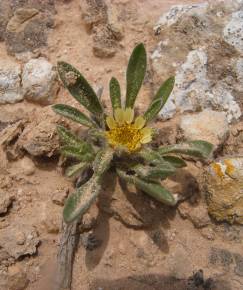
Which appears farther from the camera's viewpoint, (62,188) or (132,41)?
(132,41)

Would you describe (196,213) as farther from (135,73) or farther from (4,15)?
(4,15)

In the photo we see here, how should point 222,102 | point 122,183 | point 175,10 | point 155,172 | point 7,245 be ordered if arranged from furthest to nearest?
point 175,10 < point 222,102 < point 122,183 < point 7,245 < point 155,172

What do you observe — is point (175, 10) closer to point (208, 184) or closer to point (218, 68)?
point (218, 68)

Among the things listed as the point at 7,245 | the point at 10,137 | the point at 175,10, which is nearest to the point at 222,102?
the point at 175,10

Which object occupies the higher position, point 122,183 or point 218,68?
point 218,68

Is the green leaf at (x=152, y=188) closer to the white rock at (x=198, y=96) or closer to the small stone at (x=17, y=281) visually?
the white rock at (x=198, y=96)

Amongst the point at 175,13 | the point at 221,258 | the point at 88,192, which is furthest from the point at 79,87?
the point at 221,258

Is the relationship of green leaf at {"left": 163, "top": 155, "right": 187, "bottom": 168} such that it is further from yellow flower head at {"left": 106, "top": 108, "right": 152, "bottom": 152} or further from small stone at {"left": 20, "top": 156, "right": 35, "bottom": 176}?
small stone at {"left": 20, "top": 156, "right": 35, "bottom": 176}
